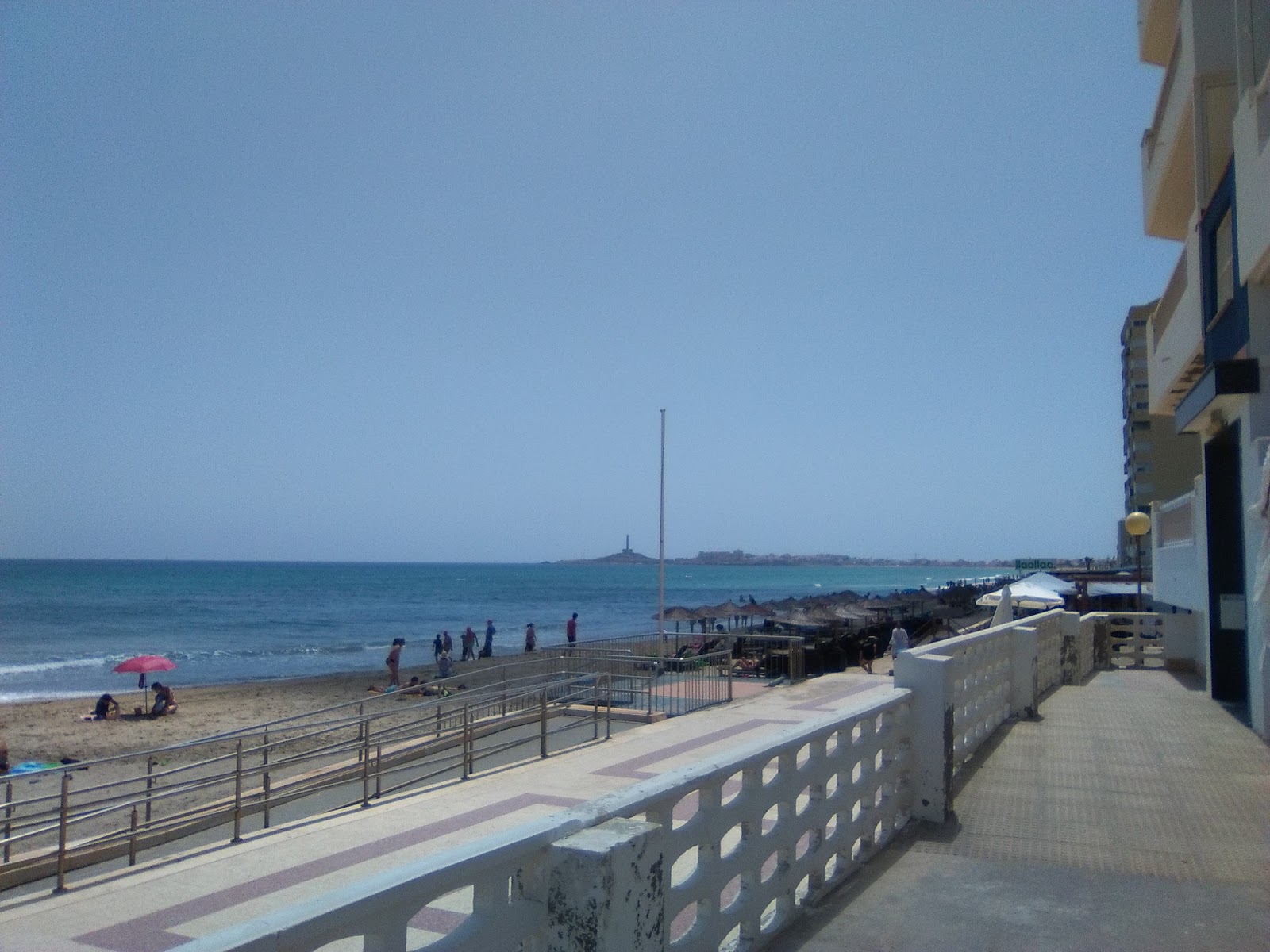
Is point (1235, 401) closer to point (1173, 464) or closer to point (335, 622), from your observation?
point (1173, 464)

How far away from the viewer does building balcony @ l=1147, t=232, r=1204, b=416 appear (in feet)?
45.5

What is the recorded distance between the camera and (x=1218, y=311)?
12.8 metres

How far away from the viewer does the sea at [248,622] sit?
51.4 metres

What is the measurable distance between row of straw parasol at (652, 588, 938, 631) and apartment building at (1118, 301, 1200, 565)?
19.8 metres

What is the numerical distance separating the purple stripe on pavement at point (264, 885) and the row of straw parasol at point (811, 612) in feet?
93.0

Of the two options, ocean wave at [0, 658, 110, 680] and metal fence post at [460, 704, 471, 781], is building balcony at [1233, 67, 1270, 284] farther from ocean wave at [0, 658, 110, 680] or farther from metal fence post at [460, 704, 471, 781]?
ocean wave at [0, 658, 110, 680]

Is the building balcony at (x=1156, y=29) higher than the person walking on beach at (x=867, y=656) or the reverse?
higher

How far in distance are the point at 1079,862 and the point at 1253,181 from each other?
751 centimetres

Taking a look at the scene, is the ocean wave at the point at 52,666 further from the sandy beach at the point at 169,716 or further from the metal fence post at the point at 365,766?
the metal fence post at the point at 365,766

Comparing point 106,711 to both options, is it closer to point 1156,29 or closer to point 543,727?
point 543,727

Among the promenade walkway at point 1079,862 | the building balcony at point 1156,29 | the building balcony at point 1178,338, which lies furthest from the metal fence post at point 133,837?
the building balcony at point 1156,29

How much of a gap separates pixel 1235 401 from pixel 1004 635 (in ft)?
13.2

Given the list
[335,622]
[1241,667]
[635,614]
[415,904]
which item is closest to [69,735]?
[1241,667]

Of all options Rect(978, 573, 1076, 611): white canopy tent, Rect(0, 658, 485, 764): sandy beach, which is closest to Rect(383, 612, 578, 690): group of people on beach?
Rect(0, 658, 485, 764): sandy beach
